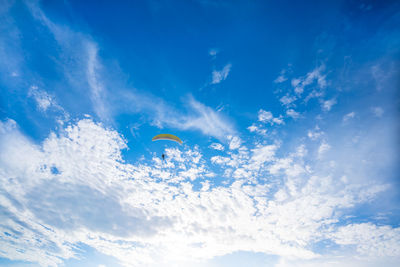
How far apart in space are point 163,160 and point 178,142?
4.64 metres

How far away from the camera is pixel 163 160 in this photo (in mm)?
35812

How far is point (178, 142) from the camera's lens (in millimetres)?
33688

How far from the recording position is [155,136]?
3325cm

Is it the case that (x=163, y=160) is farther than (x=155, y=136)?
Yes

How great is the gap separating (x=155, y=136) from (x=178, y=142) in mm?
3677

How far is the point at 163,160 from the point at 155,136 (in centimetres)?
486
